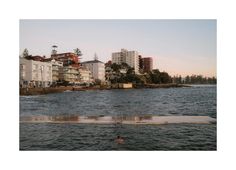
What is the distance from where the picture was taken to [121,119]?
583 centimetres

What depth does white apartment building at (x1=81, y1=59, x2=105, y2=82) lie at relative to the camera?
5.97 meters

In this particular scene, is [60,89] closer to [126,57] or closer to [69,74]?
[69,74]

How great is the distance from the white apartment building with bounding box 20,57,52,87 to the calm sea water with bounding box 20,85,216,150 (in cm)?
25

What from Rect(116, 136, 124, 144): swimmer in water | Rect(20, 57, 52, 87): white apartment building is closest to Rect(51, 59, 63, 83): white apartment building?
Rect(20, 57, 52, 87): white apartment building

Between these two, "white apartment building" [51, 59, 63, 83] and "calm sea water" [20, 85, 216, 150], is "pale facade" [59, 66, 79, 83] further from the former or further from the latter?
"calm sea water" [20, 85, 216, 150]

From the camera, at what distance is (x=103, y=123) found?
5.81 metres

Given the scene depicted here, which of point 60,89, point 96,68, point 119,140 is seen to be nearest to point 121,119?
point 119,140

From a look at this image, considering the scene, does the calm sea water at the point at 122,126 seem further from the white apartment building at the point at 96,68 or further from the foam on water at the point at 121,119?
the white apartment building at the point at 96,68

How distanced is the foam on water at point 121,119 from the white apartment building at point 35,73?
24.0 inches

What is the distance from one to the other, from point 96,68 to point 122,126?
1.12m
